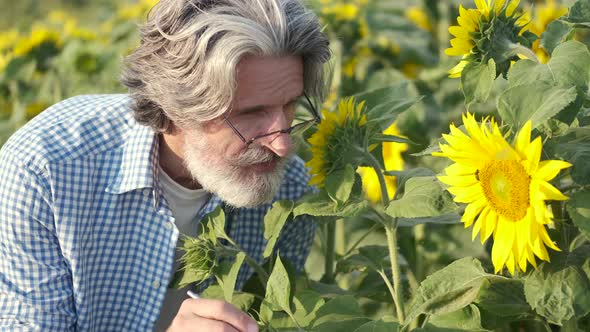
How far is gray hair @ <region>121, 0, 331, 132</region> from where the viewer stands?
4.87 ft

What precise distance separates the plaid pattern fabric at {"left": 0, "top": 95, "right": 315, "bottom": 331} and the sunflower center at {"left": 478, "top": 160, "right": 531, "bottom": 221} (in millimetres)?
632

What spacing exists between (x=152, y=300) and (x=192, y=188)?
0.21 m

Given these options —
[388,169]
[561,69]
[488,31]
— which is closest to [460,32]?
[488,31]

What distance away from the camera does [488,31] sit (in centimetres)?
123

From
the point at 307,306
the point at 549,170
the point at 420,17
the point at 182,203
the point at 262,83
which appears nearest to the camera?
the point at 549,170

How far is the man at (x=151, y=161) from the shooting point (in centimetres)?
150

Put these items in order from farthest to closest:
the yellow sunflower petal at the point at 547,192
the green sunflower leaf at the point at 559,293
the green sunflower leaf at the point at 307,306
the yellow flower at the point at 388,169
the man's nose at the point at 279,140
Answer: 1. the yellow flower at the point at 388,169
2. the man's nose at the point at 279,140
3. the green sunflower leaf at the point at 307,306
4. the green sunflower leaf at the point at 559,293
5. the yellow sunflower petal at the point at 547,192

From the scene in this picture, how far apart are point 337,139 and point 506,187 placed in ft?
1.05

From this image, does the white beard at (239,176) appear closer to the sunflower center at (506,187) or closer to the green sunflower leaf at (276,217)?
the green sunflower leaf at (276,217)

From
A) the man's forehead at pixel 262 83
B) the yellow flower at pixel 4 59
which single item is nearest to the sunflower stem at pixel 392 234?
the man's forehead at pixel 262 83

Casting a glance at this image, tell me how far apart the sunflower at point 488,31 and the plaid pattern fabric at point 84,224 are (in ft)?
1.85

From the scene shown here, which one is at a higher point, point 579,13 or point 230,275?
point 579,13

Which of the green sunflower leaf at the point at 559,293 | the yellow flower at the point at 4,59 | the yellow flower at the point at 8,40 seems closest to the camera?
the green sunflower leaf at the point at 559,293

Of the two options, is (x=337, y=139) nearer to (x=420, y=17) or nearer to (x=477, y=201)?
(x=477, y=201)
